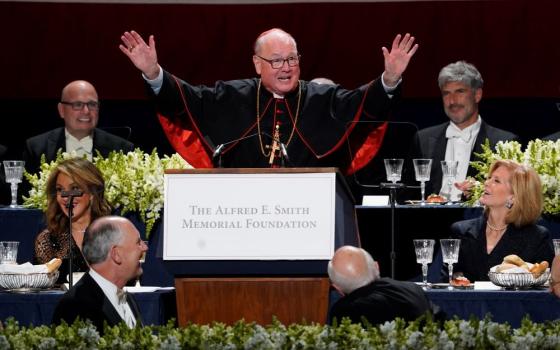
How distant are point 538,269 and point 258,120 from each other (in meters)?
1.52

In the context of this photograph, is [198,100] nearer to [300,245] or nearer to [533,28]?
[300,245]

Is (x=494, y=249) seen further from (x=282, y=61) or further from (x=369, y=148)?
(x=282, y=61)

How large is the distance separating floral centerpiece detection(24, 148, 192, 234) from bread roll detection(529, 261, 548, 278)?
6.17ft

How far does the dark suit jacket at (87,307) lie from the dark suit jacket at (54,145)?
2.88m

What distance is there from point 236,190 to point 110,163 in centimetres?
217

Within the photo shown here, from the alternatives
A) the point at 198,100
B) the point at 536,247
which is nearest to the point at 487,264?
the point at 536,247

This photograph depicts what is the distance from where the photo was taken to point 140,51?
5543 mm

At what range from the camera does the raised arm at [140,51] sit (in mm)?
5441

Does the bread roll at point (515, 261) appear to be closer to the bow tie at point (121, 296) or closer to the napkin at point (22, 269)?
the bow tie at point (121, 296)

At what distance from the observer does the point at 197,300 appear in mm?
4680

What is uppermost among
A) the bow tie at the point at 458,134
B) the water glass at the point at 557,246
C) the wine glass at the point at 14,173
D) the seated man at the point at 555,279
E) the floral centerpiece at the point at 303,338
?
the bow tie at the point at 458,134

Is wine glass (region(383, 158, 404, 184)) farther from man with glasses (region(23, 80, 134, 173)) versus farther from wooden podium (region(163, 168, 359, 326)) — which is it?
wooden podium (region(163, 168, 359, 326))

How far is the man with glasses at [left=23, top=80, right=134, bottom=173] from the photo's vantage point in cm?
802

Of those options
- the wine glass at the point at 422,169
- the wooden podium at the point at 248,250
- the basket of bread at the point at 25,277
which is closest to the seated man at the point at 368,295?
the wooden podium at the point at 248,250
